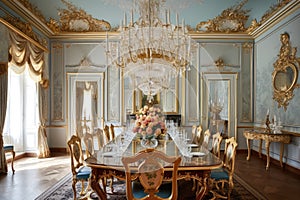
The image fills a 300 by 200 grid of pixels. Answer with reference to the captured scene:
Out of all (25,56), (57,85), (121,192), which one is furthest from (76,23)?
(121,192)

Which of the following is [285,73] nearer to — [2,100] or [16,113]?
[2,100]

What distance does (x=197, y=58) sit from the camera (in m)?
7.96

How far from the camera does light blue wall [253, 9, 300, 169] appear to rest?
5.61 meters

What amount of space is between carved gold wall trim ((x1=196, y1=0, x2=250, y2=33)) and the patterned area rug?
15.4ft

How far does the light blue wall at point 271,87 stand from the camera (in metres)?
5.61

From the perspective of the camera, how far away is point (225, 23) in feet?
25.6

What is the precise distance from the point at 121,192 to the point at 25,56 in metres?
3.78

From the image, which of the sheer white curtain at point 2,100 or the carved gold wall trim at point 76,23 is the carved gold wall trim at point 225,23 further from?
the sheer white curtain at point 2,100

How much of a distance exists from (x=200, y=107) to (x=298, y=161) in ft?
10.0

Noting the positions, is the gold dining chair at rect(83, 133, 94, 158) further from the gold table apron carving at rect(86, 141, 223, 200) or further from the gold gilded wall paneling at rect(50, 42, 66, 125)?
the gold gilded wall paneling at rect(50, 42, 66, 125)

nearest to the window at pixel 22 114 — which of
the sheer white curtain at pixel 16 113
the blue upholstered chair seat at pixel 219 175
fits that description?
the sheer white curtain at pixel 16 113

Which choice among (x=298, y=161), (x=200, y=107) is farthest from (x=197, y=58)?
(x=298, y=161)

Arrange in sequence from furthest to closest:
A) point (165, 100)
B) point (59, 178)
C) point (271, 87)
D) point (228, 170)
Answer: point (165, 100) → point (271, 87) → point (59, 178) → point (228, 170)

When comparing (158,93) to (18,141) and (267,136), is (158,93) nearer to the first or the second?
(267,136)
